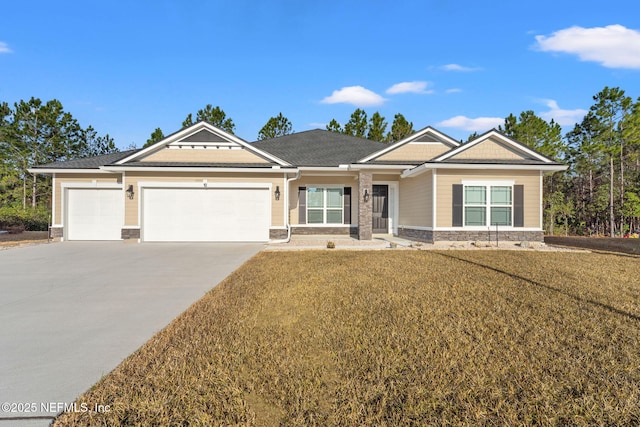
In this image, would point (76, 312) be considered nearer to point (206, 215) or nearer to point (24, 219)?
point (206, 215)

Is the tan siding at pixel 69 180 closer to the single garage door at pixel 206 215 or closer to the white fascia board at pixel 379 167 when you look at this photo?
the single garage door at pixel 206 215

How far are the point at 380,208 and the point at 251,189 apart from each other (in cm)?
664

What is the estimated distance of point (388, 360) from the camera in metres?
2.85

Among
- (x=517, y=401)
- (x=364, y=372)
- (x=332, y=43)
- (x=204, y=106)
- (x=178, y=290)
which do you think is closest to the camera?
(x=517, y=401)

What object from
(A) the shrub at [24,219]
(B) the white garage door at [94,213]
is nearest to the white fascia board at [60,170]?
(B) the white garage door at [94,213]

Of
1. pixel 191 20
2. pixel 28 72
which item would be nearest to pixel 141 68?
pixel 191 20

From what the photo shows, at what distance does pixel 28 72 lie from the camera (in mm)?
21234

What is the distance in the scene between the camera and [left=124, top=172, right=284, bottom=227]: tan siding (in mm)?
12859

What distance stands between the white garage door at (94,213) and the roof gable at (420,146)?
1175 centimetres

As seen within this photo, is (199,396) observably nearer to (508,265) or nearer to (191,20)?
(508,265)

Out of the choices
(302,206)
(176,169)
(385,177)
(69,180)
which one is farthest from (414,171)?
(69,180)

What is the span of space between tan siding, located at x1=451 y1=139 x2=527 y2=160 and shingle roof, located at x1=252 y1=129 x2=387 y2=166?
4.45 meters

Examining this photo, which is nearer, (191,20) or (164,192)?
(164,192)

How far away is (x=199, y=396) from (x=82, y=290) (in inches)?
182
